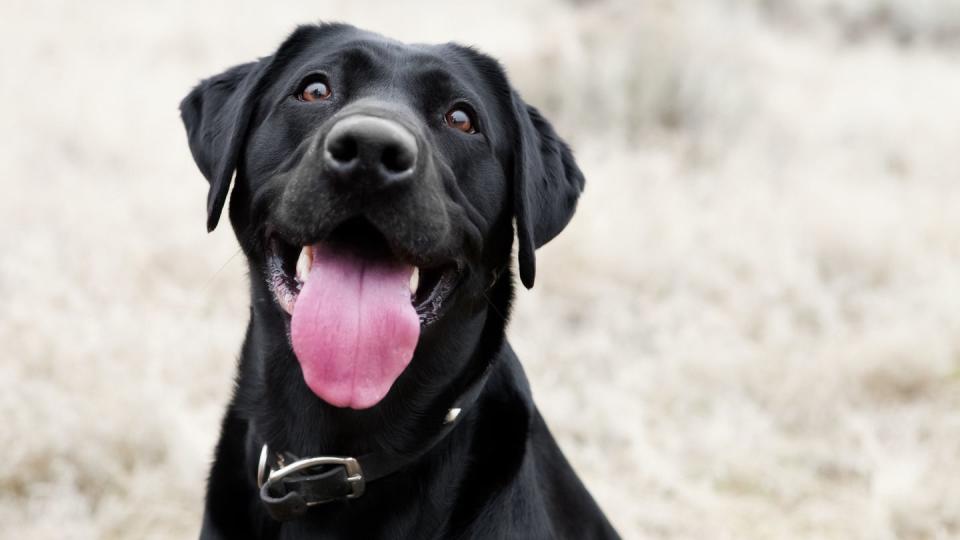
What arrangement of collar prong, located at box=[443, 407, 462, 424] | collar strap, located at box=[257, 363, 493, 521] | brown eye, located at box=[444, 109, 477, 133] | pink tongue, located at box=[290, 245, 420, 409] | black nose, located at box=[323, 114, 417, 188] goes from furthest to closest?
1. brown eye, located at box=[444, 109, 477, 133]
2. collar prong, located at box=[443, 407, 462, 424]
3. collar strap, located at box=[257, 363, 493, 521]
4. pink tongue, located at box=[290, 245, 420, 409]
5. black nose, located at box=[323, 114, 417, 188]

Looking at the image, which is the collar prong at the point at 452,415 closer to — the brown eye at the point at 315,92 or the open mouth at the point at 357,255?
the open mouth at the point at 357,255

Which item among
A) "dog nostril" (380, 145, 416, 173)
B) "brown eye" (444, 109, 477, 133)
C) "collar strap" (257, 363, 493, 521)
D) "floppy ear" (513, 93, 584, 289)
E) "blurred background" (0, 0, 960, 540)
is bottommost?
"blurred background" (0, 0, 960, 540)

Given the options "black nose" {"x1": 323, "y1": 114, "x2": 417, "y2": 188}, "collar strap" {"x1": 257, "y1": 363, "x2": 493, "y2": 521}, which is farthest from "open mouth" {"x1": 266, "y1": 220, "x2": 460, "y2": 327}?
"collar strap" {"x1": 257, "y1": 363, "x2": 493, "y2": 521}

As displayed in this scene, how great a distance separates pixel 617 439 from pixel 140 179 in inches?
143

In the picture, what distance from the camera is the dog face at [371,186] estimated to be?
2.26 m

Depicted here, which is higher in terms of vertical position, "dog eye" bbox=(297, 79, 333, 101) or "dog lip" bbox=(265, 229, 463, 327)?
"dog eye" bbox=(297, 79, 333, 101)

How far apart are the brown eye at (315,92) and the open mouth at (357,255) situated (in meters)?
0.36

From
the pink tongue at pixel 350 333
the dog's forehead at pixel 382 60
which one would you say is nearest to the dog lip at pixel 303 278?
the pink tongue at pixel 350 333

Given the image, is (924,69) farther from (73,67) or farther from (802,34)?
(73,67)

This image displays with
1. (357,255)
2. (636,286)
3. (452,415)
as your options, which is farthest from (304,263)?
(636,286)

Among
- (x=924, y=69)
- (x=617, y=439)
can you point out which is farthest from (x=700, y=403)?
(x=924, y=69)

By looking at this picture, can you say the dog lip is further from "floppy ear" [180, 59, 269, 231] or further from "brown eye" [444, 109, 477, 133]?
"brown eye" [444, 109, 477, 133]

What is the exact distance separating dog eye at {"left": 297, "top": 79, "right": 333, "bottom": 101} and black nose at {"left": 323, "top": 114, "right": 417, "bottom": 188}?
407mm

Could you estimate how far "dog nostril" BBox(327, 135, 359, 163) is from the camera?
2.17m
